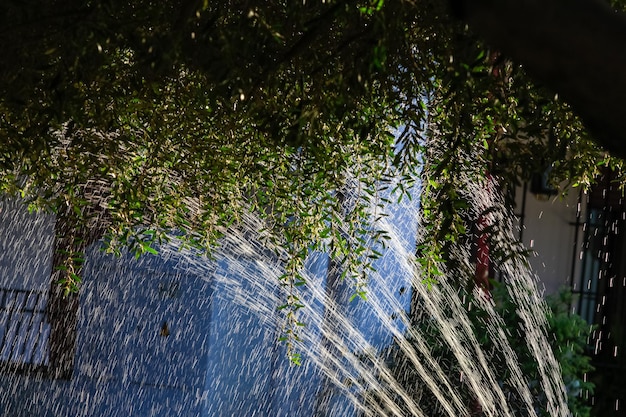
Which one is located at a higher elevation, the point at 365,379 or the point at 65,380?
the point at 365,379

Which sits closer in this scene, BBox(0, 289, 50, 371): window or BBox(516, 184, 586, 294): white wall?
BBox(0, 289, 50, 371): window

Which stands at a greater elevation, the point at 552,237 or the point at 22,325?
the point at 552,237

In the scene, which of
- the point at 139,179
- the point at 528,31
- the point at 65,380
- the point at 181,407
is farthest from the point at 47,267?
the point at 528,31

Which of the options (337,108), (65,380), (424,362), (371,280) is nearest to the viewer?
(337,108)

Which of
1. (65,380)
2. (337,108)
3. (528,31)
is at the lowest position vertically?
(65,380)

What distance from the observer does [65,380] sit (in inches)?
352

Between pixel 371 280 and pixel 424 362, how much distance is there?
92cm

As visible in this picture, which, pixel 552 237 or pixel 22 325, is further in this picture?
pixel 552 237

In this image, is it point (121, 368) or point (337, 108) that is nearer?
point (337, 108)

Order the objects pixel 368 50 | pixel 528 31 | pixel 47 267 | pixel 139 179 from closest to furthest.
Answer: pixel 528 31
pixel 368 50
pixel 139 179
pixel 47 267

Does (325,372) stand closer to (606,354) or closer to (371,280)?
(371,280)

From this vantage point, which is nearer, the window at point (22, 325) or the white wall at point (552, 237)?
the window at point (22, 325)

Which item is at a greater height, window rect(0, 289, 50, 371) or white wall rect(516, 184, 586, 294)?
white wall rect(516, 184, 586, 294)

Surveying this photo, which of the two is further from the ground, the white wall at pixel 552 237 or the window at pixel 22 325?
the white wall at pixel 552 237
